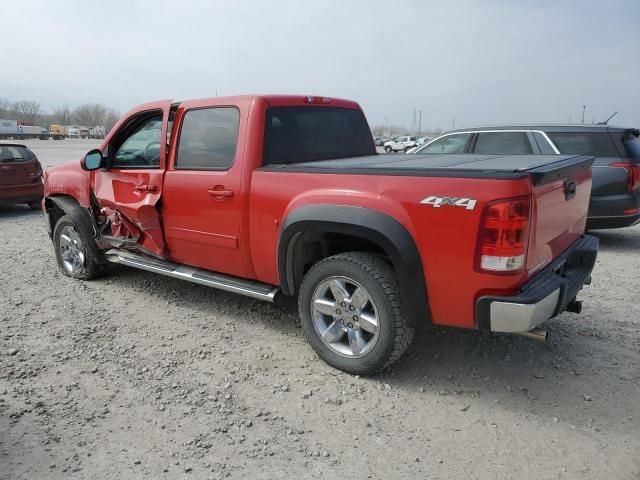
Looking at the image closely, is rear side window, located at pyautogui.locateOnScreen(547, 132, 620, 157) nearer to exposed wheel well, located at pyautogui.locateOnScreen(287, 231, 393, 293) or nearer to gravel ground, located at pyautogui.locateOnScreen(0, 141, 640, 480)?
gravel ground, located at pyautogui.locateOnScreen(0, 141, 640, 480)

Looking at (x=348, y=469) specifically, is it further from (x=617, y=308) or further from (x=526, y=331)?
(x=617, y=308)

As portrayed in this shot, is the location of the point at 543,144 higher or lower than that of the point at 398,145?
higher

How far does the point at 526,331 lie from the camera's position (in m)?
2.85

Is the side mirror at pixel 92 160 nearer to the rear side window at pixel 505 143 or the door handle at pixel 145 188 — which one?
the door handle at pixel 145 188

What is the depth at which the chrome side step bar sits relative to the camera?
12.7 feet

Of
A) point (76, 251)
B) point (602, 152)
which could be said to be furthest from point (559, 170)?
point (76, 251)

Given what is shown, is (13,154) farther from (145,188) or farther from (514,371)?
(514,371)

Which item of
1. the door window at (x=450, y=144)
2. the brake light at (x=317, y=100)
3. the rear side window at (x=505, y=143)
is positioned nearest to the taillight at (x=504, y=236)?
the brake light at (x=317, y=100)

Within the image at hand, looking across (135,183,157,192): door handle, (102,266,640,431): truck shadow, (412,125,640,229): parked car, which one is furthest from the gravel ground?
(412,125,640,229): parked car

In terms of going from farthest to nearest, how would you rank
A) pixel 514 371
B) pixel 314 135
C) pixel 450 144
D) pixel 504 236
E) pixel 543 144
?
pixel 450 144, pixel 543 144, pixel 314 135, pixel 514 371, pixel 504 236

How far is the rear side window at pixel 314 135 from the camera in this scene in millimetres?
3941

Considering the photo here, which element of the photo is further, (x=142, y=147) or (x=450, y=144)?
(x=450, y=144)

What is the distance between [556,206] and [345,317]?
150cm

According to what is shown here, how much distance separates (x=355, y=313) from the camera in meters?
3.33
